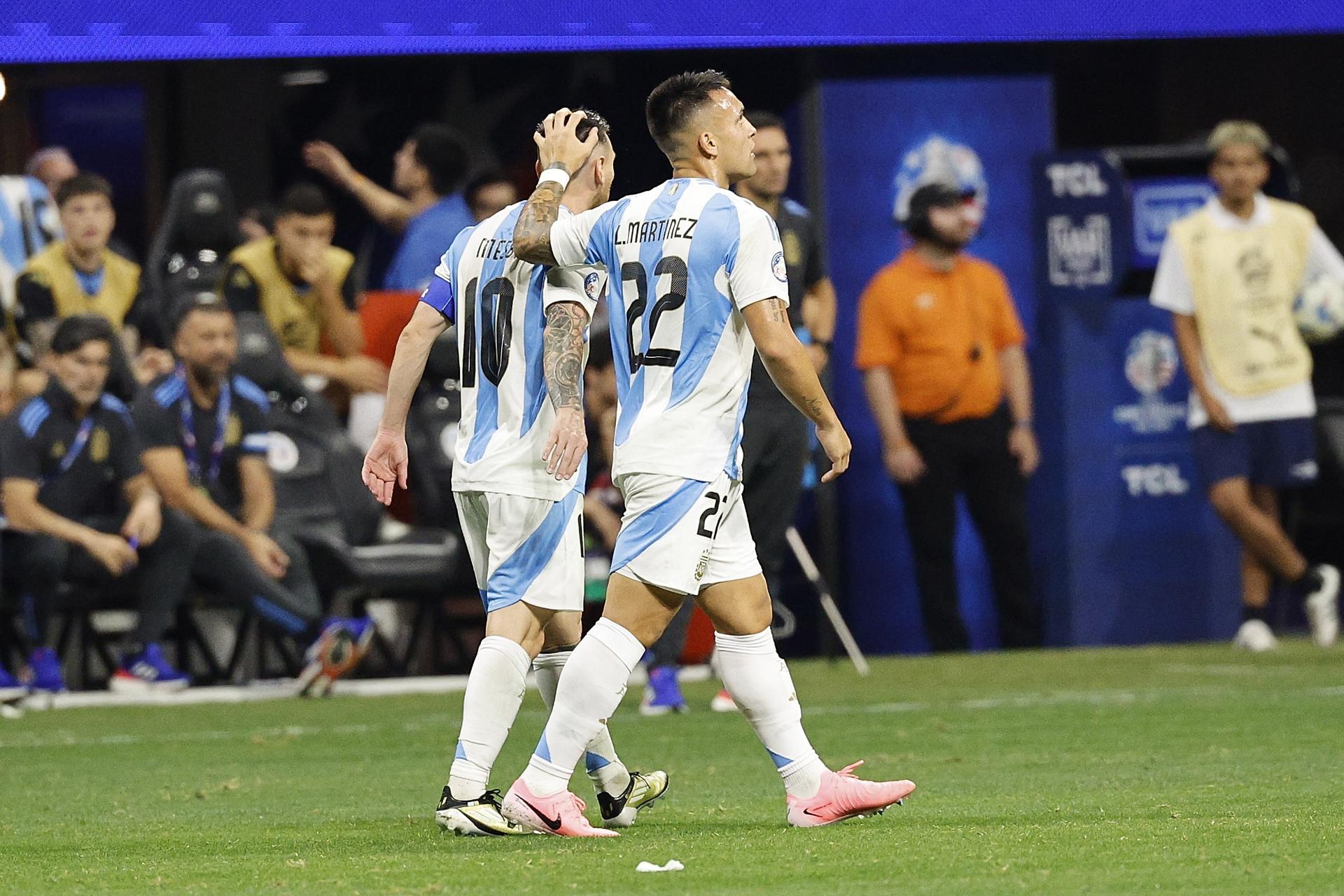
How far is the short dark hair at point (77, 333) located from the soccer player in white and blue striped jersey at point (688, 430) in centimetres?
568

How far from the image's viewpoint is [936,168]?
13023mm

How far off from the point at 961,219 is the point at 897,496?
1.55 m

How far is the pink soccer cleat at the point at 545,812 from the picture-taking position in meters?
5.81

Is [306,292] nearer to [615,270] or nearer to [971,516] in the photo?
[971,516]

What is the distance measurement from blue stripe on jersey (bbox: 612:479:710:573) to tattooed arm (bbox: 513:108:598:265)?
70 centimetres

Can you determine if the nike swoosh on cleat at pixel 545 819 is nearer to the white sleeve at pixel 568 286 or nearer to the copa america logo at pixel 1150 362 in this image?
the white sleeve at pixel 568 286

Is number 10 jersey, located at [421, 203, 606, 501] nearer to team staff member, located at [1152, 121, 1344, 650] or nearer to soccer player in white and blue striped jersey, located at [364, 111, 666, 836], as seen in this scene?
soccer player in white and blue striped jersey, located at [364, 111, 666, 836]

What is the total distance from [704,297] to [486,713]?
119 cm

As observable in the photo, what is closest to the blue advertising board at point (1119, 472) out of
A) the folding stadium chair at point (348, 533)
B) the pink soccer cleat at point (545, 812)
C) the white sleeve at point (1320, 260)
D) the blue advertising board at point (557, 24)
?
the white sleeve at point (1320, 260)

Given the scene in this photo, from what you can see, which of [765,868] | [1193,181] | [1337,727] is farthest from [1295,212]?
[765,868]

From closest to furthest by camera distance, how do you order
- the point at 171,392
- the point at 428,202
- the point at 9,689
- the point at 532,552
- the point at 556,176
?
the point at 556,176 < the point at 532,552 < the point at 9,689 < the point at 171,392 < the point at 428,202

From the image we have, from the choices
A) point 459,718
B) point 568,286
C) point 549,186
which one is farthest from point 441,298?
point 459,718

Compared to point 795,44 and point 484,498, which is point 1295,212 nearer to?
point 795,44

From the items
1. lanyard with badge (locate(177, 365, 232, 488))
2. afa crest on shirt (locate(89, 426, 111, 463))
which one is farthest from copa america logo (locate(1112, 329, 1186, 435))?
afa crest on shirt (locate(89, 426, 111, 463))
